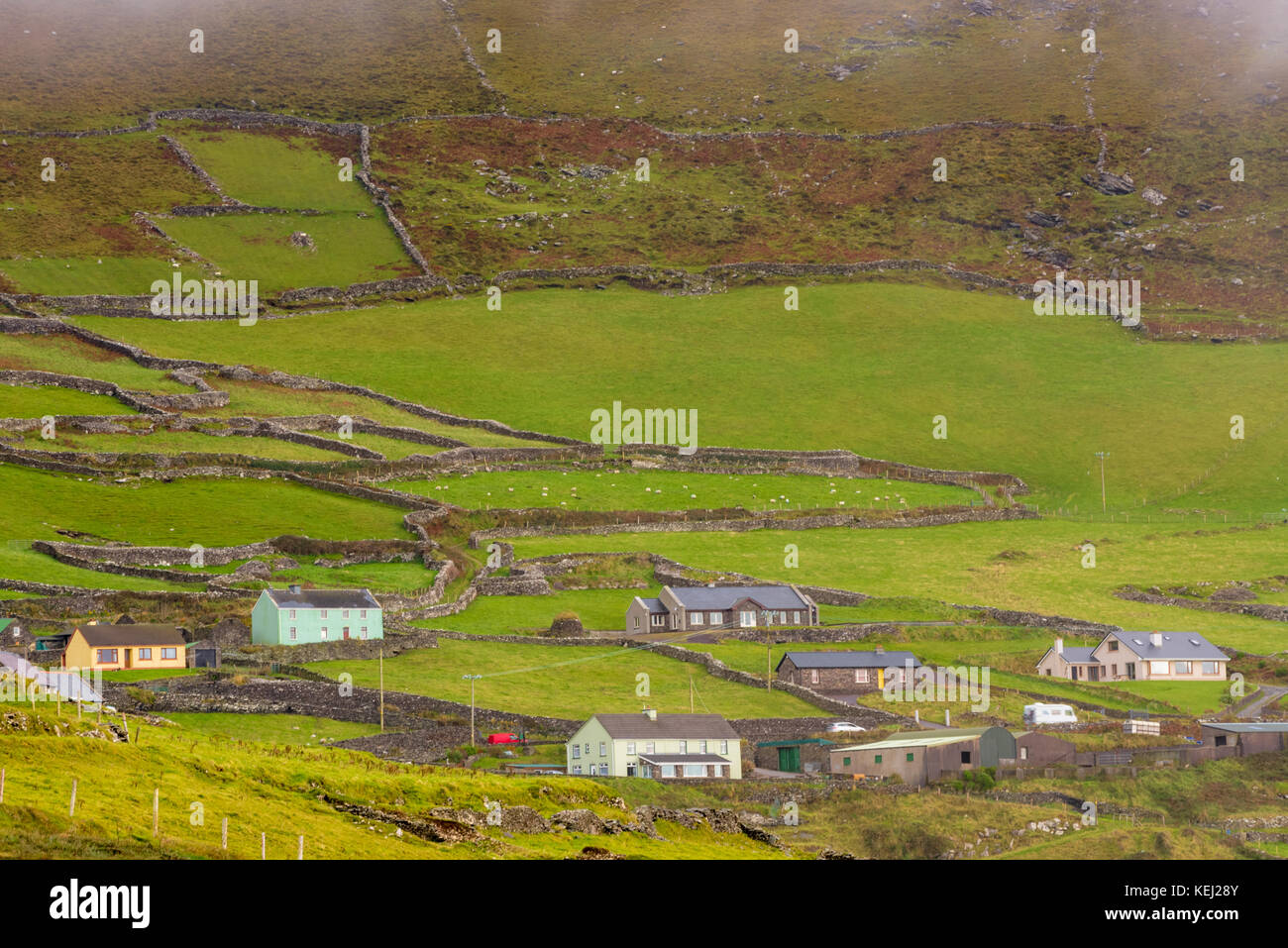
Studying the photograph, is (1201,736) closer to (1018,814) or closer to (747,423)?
(1018,814)

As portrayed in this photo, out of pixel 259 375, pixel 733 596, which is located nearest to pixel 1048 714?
pixel 733 596

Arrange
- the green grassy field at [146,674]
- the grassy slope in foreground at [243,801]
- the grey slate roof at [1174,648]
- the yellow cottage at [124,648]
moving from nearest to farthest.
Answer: the grassy slope in foreground at [243,801] → the green grassy field at [146,674] → the yellow cottage at [124,648] → the grey slate roof at [1174,648]

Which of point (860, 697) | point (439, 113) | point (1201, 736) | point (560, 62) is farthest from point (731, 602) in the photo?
point (560, 62)

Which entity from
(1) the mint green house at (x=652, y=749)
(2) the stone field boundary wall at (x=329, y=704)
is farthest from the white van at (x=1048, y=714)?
(2) the stone field boundary wall at (x=329, y=704)

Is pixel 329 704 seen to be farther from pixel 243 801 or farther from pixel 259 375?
pixel 259 375

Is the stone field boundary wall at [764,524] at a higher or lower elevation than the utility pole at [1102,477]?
lower

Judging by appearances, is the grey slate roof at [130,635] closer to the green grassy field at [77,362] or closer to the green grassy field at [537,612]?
the green grassy field at [537,612]

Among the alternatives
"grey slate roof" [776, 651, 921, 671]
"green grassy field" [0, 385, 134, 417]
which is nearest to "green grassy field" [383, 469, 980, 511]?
"green grassy field" [0, 385, 134, 417]
